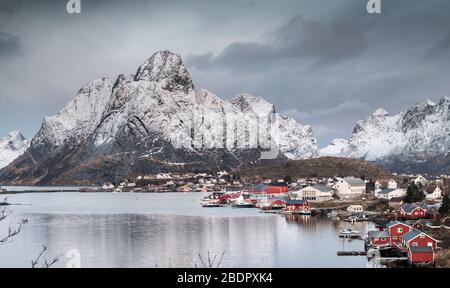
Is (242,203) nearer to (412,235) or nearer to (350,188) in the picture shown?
(350,188)

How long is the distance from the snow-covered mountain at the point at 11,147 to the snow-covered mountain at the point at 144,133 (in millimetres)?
17768

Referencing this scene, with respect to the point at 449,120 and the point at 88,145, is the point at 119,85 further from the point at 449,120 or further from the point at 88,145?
the point at 449,120

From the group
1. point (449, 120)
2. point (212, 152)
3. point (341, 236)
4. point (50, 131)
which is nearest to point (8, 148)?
point (50, 131)

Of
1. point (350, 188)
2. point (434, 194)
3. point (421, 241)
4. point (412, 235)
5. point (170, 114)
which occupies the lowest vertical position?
point (421, 241)

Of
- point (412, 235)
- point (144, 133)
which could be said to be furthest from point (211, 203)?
point (144, 133)

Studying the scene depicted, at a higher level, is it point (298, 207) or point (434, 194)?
point (434, 194)

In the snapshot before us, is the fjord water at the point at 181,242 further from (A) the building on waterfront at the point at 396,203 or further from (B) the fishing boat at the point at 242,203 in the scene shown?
(B) the fishing boat at the point at 242,203

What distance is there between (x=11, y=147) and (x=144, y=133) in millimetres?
61091

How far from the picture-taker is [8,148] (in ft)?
550

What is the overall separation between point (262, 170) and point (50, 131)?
83.2 m

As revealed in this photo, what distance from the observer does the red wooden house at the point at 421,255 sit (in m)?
15.1

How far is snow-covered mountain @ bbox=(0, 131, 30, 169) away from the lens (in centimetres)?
16018

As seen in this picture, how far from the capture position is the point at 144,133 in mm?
134000

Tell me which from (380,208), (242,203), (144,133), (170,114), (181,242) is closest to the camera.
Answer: (181,242)
